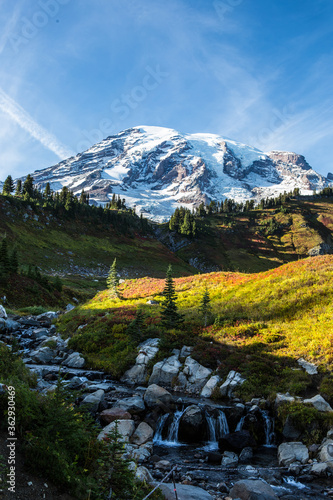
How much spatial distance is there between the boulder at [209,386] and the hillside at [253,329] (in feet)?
2.26

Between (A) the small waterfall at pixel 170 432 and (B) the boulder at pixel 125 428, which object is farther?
(A) the small waterfall at pixel 170 432

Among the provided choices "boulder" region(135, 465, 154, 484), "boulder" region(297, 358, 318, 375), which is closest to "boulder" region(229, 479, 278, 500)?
"boulder" region(135, 465, 154, 484)

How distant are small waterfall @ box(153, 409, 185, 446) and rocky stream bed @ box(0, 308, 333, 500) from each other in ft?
0.12

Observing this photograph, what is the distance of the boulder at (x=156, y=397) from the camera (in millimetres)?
12938

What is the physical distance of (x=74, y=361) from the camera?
18641 mm

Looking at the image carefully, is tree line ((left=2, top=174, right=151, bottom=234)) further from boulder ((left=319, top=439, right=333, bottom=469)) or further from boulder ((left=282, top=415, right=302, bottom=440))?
boulder ((left=319, top=439, right=333, bottom=469))

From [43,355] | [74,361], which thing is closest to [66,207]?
[43,355]

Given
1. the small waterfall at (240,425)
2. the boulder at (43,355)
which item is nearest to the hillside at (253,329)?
the small waterfall at (240,425)

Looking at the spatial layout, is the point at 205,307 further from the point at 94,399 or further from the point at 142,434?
the point at 142,434

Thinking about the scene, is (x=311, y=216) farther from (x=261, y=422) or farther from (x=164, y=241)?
(x=261, y=422)

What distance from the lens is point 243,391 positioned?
14172mm

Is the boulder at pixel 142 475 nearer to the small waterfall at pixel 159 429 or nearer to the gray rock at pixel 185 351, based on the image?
the small waterfall at pixel 159 429

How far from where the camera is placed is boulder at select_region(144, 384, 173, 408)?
12.9m

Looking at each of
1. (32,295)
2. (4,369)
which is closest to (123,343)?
(4,369)
